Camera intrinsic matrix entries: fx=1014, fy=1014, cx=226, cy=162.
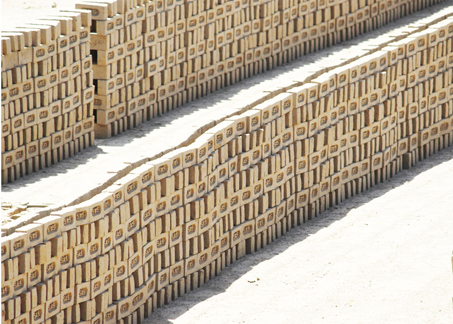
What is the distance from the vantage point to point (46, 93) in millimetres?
11758

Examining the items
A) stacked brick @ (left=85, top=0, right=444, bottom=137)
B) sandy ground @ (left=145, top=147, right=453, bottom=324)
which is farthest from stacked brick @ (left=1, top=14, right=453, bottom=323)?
stacked brick @ (left=85, top=0, right=444, bottom=137)

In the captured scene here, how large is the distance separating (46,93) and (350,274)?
405 cm

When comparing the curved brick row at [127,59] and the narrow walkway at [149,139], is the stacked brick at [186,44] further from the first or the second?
the narrow walkway at [149,139]

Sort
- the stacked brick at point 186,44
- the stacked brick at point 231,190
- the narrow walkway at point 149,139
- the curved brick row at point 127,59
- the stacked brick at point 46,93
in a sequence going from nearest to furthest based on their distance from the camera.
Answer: the stacked brick at point 231,190
the narrow walkway at point 149,139
the stacked brick at point 46,93
the curved brick row at point 127,59
the stacked brick at point 186,44

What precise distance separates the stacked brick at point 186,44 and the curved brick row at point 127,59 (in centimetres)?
1

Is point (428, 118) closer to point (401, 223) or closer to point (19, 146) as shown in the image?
point (401, 223)

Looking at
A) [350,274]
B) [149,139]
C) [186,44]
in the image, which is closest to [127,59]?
[149,139]

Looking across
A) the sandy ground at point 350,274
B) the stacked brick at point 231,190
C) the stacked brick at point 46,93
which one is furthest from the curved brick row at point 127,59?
the sandy ground at point 350,274

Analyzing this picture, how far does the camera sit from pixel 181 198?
10.7 meters

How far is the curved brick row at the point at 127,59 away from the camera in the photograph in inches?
452

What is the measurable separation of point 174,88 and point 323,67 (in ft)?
8.52

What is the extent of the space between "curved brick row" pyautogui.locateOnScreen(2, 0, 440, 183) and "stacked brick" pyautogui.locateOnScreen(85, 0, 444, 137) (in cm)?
1

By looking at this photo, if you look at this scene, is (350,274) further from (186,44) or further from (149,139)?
(186,44)

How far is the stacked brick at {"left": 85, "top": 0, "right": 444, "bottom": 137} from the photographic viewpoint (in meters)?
13.2
